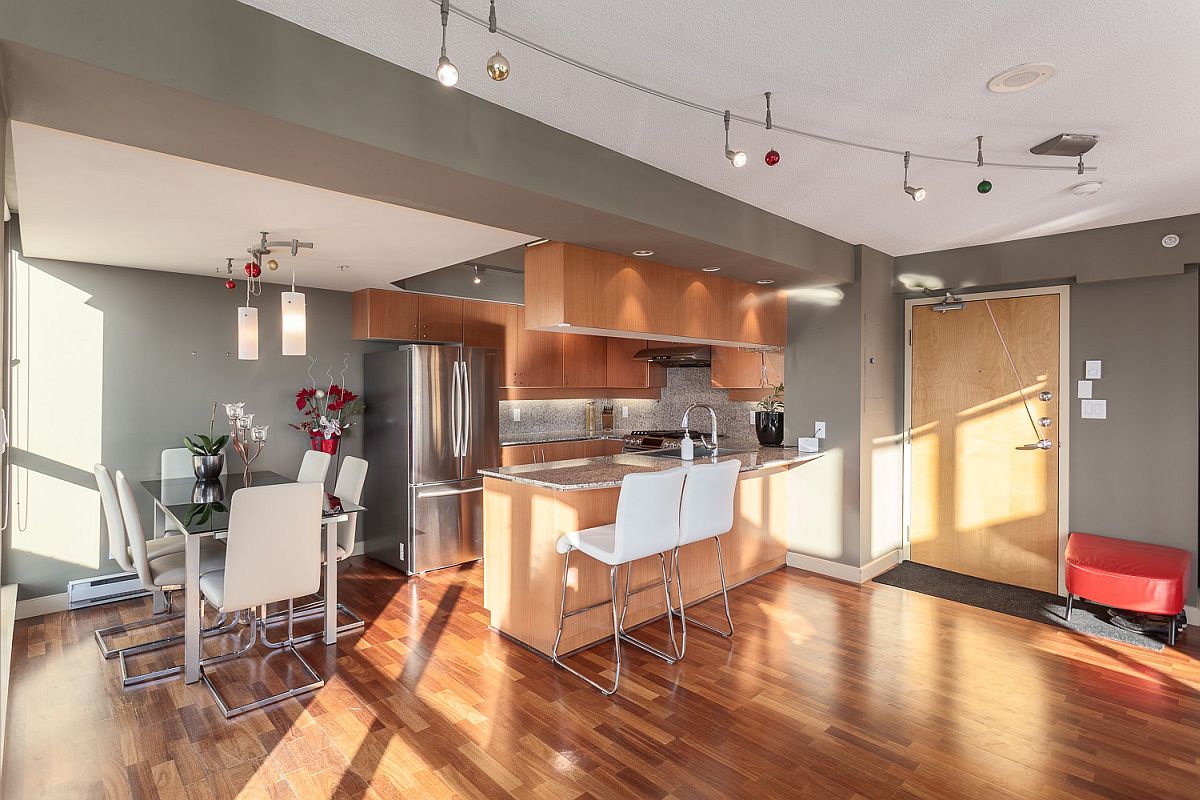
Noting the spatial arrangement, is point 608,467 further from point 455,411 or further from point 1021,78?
point 1021,78

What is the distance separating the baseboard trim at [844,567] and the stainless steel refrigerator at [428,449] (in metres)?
2.55

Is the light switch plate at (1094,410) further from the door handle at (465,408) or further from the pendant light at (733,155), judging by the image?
the door handle at (465,408)

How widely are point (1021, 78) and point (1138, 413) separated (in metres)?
3.01

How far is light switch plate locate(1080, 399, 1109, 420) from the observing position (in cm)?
416

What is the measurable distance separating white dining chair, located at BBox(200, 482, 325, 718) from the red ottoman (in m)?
4.21

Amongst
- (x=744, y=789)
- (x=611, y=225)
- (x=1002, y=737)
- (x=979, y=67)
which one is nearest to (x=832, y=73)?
(x=979, y=67)

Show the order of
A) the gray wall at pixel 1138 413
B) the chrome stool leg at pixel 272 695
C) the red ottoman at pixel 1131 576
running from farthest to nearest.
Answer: the gray wall at pixel 1138 413
the red ottoman at pixel 1131 576
the chrome stool leg at pixel 272 695

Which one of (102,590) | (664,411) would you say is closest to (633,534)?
(102,590)

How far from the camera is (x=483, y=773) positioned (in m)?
2.37

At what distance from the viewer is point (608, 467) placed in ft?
12.8

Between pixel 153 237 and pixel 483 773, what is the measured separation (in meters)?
3.32

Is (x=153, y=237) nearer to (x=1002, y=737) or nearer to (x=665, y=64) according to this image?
(x=665, y=64)

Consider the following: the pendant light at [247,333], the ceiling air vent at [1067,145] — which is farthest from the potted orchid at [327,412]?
the ceiling air vent at [1067,145]

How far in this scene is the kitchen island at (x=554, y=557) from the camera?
134 inches
